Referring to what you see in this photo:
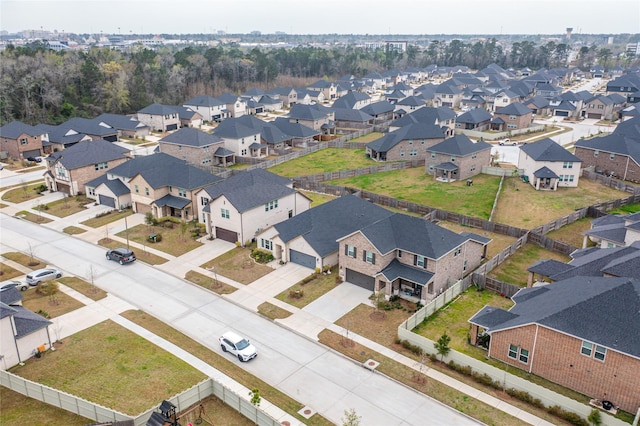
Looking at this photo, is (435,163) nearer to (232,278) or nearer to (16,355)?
(232,278)

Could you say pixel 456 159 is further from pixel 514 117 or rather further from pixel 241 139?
pixel 514 117

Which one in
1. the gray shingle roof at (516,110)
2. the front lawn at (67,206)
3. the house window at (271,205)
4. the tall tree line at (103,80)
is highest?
the tall tree line at (103,80)

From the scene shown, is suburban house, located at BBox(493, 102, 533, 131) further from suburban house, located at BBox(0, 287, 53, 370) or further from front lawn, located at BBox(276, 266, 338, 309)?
suburban house, located at BBox(0, 287, 53, 370)

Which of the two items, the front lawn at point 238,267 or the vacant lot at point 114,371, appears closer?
the vacant lot at point 114,371

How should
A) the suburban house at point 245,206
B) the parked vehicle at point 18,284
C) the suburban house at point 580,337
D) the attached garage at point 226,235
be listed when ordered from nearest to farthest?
1. the suburban house at point 580,337
2. the parked vehicle at point 18,284
3. the suburban house at point 245,206
4. the attached garage at point 226,235

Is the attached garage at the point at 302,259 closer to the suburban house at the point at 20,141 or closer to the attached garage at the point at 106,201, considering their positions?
the attached garage at the point at 106,201

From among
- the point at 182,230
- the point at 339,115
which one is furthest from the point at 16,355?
the point at 339,115

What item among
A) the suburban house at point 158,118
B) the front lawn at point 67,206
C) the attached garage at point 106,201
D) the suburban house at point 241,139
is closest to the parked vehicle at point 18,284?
the front lawn at point 67,206
